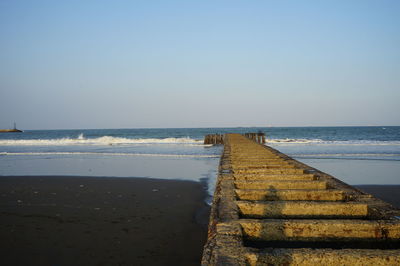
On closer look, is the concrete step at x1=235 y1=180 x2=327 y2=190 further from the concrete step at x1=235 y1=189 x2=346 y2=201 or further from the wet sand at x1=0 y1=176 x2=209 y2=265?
the wet sand at x1=0 y1=176 x2=209 y2=265

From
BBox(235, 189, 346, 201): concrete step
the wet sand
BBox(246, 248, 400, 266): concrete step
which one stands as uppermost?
BBox(246, 248, 400, 266): concrete step

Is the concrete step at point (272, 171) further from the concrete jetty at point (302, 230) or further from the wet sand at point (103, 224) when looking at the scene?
the concrete jetty at point (302, 230)

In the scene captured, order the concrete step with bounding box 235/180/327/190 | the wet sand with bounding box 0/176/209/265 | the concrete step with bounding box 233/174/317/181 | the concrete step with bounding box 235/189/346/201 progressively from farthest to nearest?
the concrete step with bounding box 233/174/317/181 → the concrete step with bounding box 235/180/327/190 → the wet sand with bounding box 0/176/209/265 → the concrete step with bounding box 235/189/346/201

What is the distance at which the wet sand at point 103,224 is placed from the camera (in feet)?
11.4

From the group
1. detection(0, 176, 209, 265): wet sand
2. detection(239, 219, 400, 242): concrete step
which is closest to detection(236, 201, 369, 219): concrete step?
detection(239, 219, 400, 242): concrete step

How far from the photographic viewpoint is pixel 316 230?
2.03 metres

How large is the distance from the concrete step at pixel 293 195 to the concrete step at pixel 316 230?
1048mm

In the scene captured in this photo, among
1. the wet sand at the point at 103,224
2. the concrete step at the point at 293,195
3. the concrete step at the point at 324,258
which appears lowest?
the wet sand at the point at 103,224

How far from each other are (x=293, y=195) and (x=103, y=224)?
3.25 metres

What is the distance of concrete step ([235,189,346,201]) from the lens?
310cm

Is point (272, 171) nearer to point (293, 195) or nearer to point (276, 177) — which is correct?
point (276, 177)

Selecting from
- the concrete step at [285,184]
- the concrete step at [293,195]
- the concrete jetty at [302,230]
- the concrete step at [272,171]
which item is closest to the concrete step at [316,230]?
the concrete jetty at [302,230]

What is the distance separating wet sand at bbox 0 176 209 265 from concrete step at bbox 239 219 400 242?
1.61 meters

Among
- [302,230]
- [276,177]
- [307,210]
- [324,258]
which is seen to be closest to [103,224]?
[276,177]
